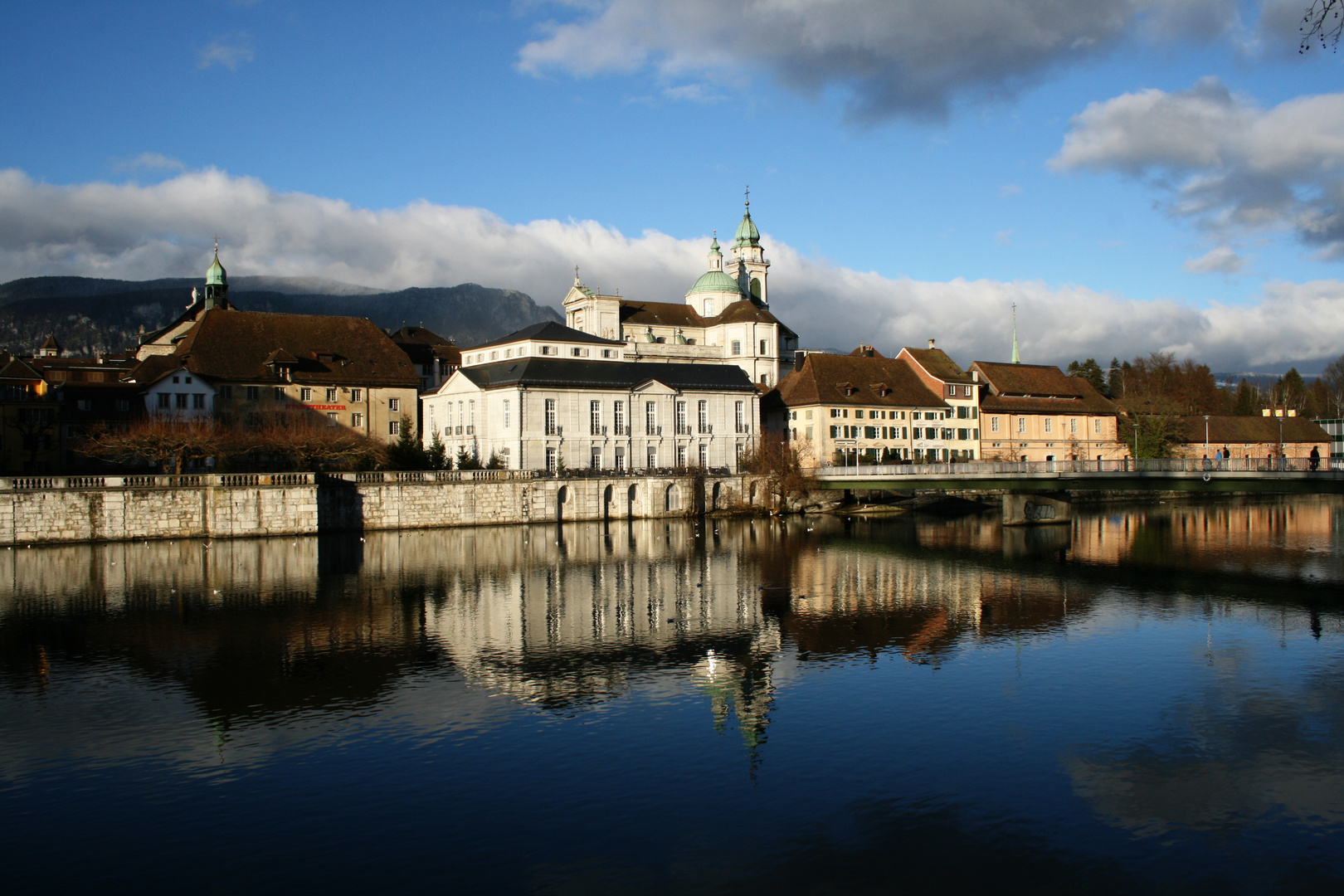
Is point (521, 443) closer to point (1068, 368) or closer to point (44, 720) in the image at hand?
point (44, 720)

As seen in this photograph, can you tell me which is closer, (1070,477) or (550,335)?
(1070,477)

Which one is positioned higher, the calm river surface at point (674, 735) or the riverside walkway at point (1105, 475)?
the riverside walkway at point (1105, 475)

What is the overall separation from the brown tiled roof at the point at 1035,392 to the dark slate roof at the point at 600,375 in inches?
1237

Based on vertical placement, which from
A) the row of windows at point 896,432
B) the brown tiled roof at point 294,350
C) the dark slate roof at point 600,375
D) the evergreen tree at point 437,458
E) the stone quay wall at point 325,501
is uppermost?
the brown tiled roof at point 294,350

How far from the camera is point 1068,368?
153m

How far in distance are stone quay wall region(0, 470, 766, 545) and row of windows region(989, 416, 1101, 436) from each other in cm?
3487

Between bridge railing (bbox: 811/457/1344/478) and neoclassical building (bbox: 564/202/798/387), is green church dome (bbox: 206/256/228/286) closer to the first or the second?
neoclassical building (bbox: 564/202/798/387)

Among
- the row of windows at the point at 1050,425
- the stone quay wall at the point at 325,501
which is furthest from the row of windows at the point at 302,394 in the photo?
the row of windows at the point at 1050,425

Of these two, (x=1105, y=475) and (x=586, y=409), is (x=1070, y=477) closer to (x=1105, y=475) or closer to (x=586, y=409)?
(x=1105, y=475)

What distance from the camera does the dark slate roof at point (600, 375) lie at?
3214 inches

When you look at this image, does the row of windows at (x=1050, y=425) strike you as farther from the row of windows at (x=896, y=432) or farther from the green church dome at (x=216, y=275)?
the green church dome at (x=216, y=275)

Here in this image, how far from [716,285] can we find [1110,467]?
64721 millimetres

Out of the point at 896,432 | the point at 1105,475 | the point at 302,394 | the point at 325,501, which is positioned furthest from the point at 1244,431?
the point at 325,501

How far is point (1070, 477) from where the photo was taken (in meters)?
61.8
